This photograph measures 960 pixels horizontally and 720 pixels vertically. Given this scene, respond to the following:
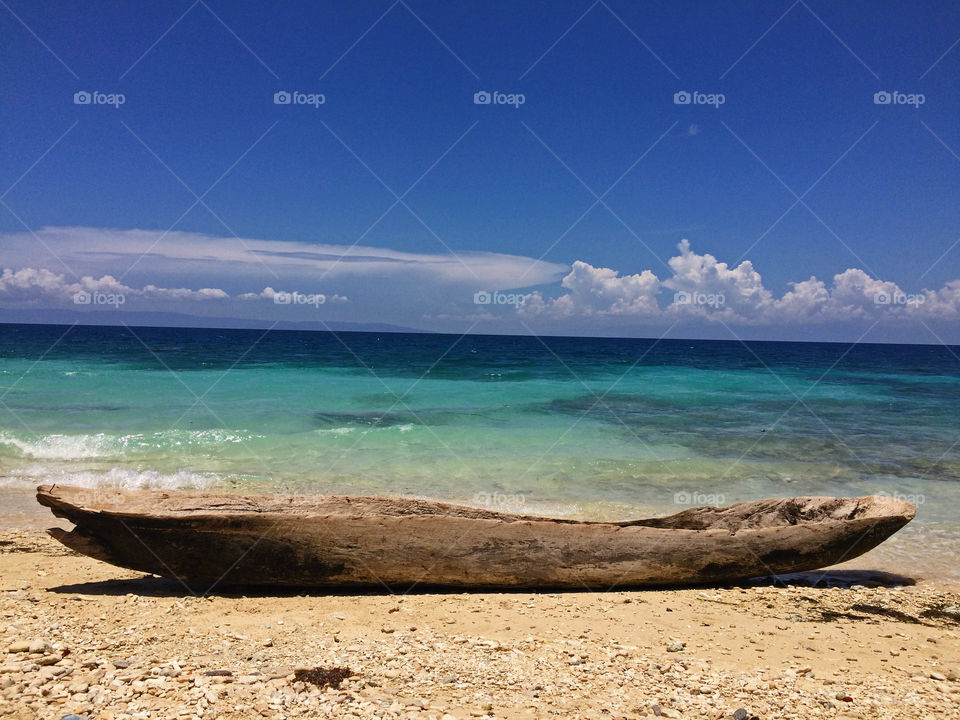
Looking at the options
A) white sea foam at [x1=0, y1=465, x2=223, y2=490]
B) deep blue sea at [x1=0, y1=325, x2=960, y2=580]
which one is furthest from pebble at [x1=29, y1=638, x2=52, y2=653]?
white sea foam at [x1=0, y1=465, x2=223, y2=490]

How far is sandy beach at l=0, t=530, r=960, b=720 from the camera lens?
318cm

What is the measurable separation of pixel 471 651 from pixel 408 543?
1142 millimetres

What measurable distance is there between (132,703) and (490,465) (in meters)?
8.22

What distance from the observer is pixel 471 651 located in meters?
3.91

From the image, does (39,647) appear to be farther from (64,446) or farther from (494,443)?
(494,443)

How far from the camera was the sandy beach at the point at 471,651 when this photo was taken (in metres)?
3.18

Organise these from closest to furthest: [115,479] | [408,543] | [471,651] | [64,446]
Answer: [471,651] → [408,543] → [115,479] → [64,446]

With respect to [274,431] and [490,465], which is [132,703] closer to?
[490,465]

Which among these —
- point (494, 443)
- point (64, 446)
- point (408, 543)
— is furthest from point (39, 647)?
point (494, 443)

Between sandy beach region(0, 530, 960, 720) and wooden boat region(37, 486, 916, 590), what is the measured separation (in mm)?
186

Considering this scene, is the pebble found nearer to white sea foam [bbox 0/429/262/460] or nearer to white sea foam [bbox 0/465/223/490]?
white sea foam [bbox 0/465/223/490]

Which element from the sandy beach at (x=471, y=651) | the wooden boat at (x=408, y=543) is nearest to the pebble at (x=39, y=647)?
the sandy beach at (x=471, y=651)

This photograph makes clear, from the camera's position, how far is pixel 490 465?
1098 centimetres

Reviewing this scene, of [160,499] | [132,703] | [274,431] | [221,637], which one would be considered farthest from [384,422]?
[132,703]
